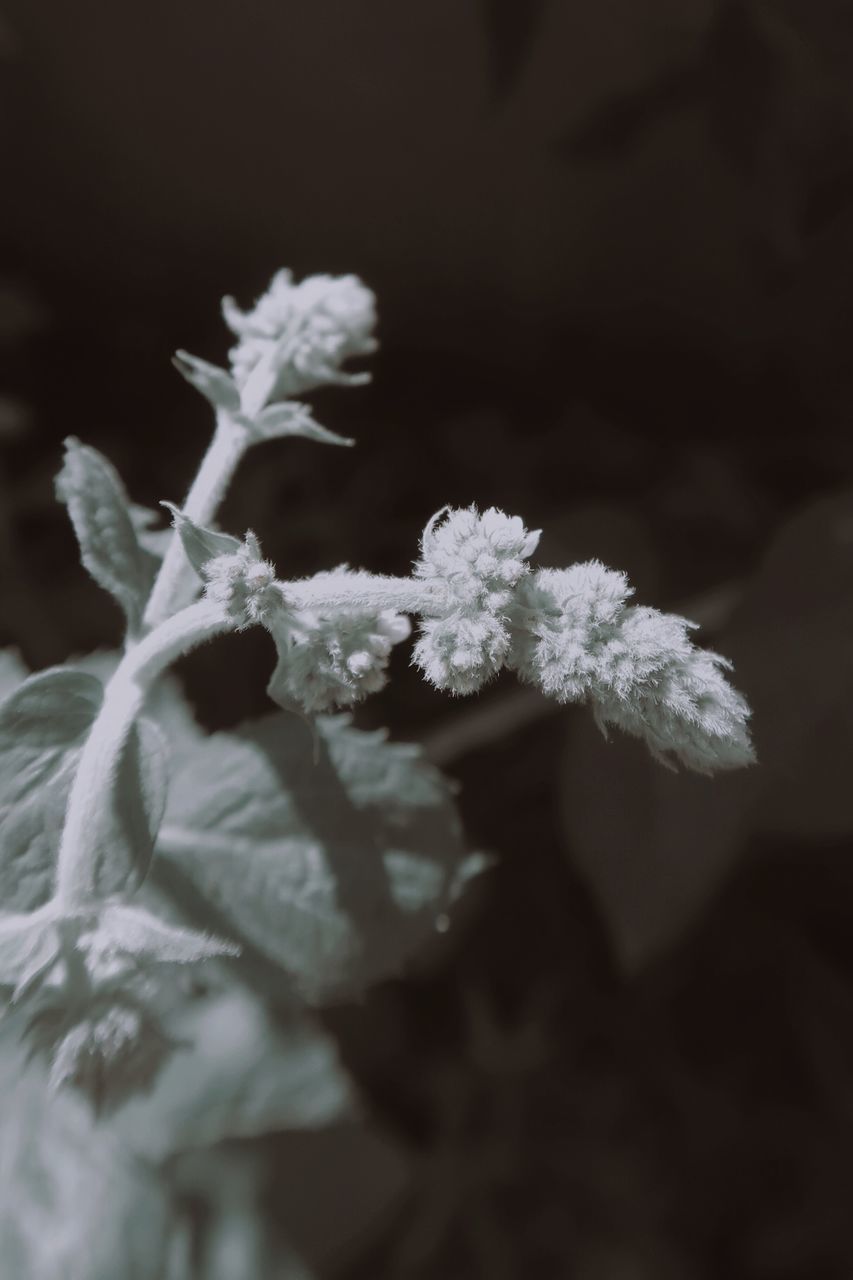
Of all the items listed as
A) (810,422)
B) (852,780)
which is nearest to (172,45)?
(810,422)

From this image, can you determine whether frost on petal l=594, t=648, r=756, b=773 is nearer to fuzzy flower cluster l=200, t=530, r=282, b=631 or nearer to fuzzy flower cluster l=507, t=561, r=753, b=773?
fuzzy flower cluster l=507, t=561, r=753, b=773

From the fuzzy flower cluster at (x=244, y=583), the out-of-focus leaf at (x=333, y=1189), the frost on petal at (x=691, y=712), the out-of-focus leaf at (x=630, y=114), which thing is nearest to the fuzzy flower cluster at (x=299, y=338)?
the fuzzy flower cluster at (x=244, y=583)

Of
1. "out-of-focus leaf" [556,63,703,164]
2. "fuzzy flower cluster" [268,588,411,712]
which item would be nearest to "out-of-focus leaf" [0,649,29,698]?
"fuzzy flower cluster" [268,588,411,712]

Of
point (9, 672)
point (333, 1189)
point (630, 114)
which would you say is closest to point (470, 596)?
point (9, 672)

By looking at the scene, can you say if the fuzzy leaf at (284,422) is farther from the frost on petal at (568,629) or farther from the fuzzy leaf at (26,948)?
the fuzzy leaf at (26,948)

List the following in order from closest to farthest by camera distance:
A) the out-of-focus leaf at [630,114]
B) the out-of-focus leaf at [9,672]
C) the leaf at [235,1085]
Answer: the out-of-focus leaf at [9,672] → the leaf at [235,1085] → the out-of-focus leaf at [630,114]
